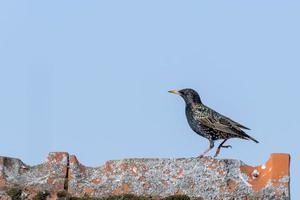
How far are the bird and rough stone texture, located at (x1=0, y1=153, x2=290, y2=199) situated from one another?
2.15m

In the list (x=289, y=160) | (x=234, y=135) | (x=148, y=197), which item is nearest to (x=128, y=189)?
(x=148, y=197)

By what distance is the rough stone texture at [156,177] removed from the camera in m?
7.43

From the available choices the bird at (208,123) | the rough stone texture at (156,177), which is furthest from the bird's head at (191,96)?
the rough stone texture at (156,177)

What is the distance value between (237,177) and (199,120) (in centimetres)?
283

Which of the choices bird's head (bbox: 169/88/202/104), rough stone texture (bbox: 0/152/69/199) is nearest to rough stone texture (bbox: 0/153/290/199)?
rough stone texture (bbox: 0/152/69/199)

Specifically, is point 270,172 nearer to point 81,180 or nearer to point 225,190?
point 225,190

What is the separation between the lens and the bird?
33.0ft

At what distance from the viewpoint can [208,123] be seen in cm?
1017

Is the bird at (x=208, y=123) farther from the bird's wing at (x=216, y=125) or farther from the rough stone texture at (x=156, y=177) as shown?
the rough stone texture at (x=156, y=177)

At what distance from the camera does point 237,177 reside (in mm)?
7488

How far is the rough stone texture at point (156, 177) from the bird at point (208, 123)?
7.06 feet

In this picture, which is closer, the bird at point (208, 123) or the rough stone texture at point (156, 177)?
the rough stone texture at point (156, 177)

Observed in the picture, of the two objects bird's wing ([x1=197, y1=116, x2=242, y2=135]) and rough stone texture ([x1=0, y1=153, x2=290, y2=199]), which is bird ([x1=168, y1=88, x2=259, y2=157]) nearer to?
bird's wing ([x1=197, y1=116, x2=242, y2=135])

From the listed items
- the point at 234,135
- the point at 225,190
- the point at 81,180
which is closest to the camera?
the point at 225,190
